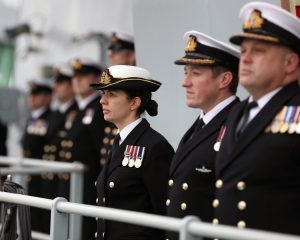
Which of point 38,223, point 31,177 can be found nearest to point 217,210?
point 38,223

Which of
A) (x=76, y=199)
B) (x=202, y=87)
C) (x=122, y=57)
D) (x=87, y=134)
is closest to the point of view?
(x=202, y=87)

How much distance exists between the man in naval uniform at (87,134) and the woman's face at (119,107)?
8.39 ft

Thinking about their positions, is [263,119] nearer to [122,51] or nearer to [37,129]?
[122,51]

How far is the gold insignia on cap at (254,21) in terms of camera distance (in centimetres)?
385

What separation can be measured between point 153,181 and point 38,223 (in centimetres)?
430

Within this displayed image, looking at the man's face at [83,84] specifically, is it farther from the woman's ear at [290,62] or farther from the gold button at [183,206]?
the woman's ear at [290,62]

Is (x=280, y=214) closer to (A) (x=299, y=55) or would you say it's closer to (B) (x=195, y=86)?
(A) (x=299, y=55)

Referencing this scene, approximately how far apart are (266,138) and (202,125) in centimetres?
79

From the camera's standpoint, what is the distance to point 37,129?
980 cm

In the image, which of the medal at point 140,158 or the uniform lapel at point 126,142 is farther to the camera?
the uniform lapel at point 126,142

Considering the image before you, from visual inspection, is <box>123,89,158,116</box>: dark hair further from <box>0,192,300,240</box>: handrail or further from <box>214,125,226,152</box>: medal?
<box>0,192,300,240</box>: handrail

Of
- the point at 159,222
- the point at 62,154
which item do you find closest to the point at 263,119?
the point at 159,222

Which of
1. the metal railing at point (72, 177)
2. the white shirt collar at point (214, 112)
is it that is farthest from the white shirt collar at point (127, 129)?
the metal railing at point (72, 177)

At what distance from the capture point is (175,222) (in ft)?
11.3
